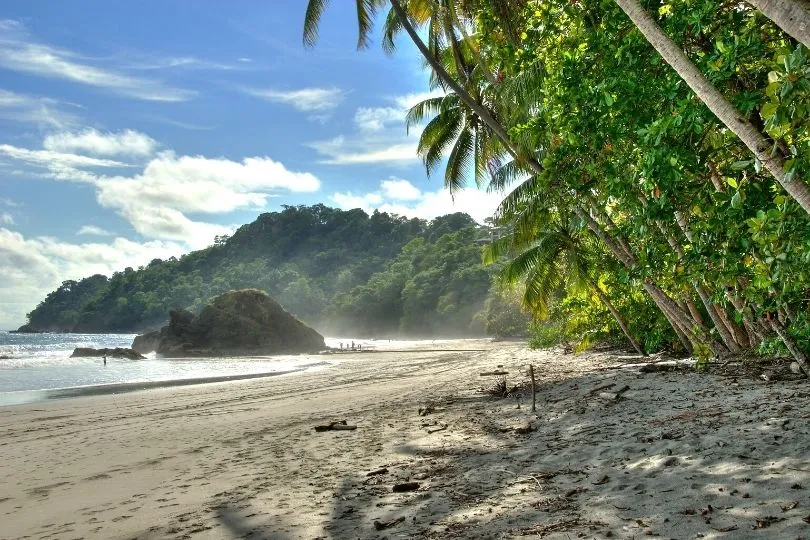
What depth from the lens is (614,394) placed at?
8414 mm

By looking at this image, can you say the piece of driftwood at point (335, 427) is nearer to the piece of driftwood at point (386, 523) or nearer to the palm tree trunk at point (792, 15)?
the piece of driftwood at point (386, 523)

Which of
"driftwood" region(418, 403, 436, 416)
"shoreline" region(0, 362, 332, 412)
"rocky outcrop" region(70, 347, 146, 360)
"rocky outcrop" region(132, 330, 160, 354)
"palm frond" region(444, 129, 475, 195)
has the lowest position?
"shoreline" region(0, 362, 332, 412)

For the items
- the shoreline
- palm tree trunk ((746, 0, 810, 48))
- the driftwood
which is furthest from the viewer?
the shoreline

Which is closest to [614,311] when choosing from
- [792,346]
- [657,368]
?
[657,368]

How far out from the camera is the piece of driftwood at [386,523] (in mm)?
4233

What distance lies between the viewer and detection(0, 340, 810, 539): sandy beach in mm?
3869

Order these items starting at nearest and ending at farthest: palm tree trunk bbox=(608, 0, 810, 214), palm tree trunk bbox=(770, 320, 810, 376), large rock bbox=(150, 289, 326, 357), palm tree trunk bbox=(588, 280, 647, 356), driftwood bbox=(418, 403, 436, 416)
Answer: palm tree trunk bbox=(608, 0, 810, 214)
palm tree trunk bbox=(770, 320, 810, 376)
driftwood bbox=(418, 403, 436, 416)
palm tree trunk bbox=(588, 280, 647, 356)
large rock bbox=(150, 289, 326, 357)

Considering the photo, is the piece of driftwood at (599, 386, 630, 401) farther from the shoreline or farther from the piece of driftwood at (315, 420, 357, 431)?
the shoreline

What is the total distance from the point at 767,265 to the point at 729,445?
5.09ft

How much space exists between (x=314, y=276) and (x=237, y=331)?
7839cm

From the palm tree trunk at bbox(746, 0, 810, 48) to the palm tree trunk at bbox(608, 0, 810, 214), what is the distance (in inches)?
27.1

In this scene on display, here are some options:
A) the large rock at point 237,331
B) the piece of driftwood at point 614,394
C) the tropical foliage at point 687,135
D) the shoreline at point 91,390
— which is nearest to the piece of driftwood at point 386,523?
the tropical foliage at point 687,135

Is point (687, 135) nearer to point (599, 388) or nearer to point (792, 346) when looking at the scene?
point (792, 346)

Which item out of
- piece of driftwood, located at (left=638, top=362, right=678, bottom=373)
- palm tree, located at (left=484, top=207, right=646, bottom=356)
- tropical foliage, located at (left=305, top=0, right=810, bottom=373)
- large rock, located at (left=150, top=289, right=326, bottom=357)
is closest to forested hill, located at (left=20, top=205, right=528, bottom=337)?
large rock, located at (left=150, top=289, right=326, bottom=357)
